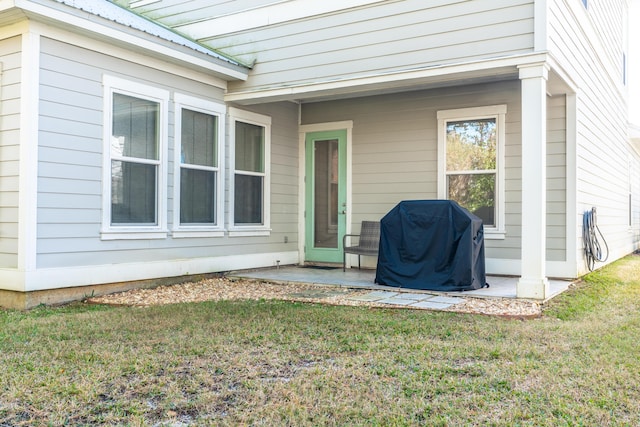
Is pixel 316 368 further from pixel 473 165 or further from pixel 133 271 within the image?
pixel 473 165

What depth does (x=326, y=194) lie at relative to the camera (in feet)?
29.2

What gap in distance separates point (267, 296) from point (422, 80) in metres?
2.94

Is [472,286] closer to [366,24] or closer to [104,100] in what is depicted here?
[366,24]

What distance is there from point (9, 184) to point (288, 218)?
166 inches

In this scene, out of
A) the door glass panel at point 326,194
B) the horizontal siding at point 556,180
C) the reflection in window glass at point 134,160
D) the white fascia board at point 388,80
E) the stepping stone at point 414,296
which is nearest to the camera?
the white fascia board at point 388,80

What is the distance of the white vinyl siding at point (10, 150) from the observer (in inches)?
210

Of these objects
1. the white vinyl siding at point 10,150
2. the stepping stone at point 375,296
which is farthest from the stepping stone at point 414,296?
the white vinyl siding at point 10,150

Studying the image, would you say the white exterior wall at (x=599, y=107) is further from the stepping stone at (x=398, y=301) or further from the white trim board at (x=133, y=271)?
the white trim board at (x=133, y=271)

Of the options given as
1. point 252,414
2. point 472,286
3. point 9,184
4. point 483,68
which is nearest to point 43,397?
point 252,414

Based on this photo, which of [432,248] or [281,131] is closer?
[432,248]

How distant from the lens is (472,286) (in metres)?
6.24

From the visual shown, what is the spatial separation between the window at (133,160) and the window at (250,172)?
1.29m

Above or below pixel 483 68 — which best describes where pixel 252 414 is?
below

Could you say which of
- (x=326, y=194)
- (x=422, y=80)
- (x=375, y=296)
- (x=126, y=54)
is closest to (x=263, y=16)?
(x=126, y=54)
